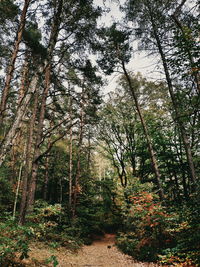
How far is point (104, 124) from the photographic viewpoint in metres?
14.0

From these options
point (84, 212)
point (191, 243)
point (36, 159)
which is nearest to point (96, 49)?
point (36, 159)

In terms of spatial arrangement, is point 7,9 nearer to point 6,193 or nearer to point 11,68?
point 11,68

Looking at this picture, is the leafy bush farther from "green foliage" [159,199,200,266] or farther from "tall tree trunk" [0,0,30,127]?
"tall tree trunk" [0,0,30,127]

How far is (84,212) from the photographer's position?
12.9m

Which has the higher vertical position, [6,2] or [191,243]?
[6,2]

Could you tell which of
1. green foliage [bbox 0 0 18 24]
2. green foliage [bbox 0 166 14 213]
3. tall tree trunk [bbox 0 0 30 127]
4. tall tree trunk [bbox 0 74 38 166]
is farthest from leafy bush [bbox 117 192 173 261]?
green foliage [bbox 0 166 14 213]

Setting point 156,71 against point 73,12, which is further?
A: point 156,71

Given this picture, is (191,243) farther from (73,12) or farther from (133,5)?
(133,5)

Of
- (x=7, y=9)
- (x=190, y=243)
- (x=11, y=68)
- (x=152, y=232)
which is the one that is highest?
(x=7, y=9)

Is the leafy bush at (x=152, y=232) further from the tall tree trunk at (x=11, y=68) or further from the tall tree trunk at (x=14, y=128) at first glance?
the tall tree trunk at (x=11, y=68)

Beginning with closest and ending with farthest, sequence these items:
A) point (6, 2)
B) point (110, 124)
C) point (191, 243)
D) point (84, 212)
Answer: point (6, 2)
point (191, 243)
point (84, 212)
point (110, 124)

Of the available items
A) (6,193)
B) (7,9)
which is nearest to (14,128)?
(7,9)

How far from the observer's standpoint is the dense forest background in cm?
440

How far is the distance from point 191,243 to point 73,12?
31.2 ft
